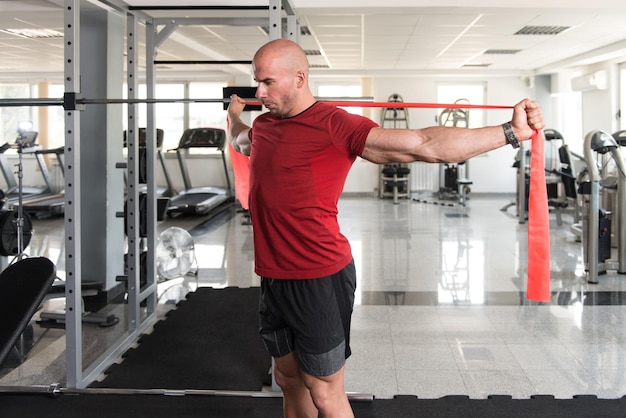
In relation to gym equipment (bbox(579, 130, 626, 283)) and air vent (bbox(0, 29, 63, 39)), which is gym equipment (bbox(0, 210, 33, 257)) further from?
gym equipment (bbox(579, 130, 626, 283))

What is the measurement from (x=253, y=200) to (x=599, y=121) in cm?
952

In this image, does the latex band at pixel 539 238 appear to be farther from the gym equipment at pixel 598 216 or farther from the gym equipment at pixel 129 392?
the gym equipment at pixel 598 216

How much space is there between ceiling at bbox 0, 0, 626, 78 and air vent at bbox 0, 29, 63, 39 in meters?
0.03

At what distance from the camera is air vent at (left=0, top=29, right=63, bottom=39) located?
7.05 metres

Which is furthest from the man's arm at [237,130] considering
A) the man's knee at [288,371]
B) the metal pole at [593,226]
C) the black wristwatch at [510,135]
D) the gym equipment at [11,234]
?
the metal pole at [593,226]

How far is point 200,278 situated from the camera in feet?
16.5

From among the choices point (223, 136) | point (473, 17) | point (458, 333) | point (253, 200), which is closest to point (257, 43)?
point (223, 136)

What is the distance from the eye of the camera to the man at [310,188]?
1604 millimetres

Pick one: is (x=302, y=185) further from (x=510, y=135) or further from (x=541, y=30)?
(x=541, y=30)

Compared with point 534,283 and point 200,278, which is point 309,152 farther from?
point 200,278

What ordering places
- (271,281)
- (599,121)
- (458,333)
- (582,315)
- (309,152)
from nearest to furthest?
(309,152) → (271,281) → (458,333) → (582,315) → (599,121)

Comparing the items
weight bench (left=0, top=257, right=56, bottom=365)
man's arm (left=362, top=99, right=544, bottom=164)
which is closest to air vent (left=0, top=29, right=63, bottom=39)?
weight bench (left=0, top=257, right=56, bottom=365)

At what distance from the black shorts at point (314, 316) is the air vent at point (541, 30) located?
6520mm

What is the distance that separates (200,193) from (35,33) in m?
3.87
